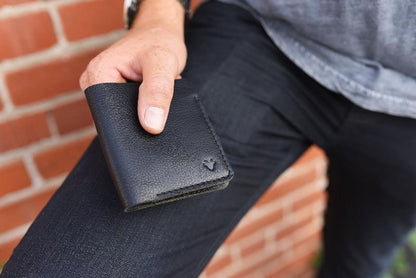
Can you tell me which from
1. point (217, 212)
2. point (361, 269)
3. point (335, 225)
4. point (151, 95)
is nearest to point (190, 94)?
point (151, 95)

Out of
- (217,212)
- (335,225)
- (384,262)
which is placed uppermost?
(217,212)

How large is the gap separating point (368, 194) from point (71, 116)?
2.27 ft

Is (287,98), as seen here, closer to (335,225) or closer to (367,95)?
(367,95)

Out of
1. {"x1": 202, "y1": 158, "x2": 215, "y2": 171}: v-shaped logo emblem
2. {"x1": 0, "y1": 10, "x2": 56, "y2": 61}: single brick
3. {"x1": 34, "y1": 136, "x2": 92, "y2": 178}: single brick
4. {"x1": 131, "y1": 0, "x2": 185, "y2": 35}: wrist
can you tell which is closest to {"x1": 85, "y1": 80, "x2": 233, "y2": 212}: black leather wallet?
{"x1": 202, "y1": 158, "x2": 215, "y2": 171}: v-shaped logo emblem

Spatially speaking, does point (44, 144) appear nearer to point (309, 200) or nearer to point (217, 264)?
point (217, 264)

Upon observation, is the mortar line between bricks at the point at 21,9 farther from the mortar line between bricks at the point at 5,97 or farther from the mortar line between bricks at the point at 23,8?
the mortar line between bricks at the point at 5,97

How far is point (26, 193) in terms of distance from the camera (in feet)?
3.08

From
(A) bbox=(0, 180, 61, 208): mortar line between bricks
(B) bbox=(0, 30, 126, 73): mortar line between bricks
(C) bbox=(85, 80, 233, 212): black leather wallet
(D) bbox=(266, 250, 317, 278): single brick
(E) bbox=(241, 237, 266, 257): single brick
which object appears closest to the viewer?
(C) bbox=(85, 80, 233, 212): black leather wallet

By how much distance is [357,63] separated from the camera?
719 mm

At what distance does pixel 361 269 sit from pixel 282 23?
746 millimetres

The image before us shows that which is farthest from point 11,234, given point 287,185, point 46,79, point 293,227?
point 293,227

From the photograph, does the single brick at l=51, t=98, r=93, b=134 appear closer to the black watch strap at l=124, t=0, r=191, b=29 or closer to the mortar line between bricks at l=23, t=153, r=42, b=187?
the mortar line between bricks at l=23, t=153, r=42, b=187

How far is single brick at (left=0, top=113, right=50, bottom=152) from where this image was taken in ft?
2.78

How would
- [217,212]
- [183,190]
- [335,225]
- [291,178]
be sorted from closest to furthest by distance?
[183,190] < [217,212] < [335,225] < [291,178]
